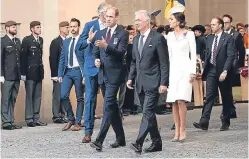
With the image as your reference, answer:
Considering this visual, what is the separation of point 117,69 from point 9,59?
A: 3861mm

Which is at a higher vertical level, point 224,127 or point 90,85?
point 90,85

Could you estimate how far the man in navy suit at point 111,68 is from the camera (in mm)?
10328

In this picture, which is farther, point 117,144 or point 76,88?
point 76,88

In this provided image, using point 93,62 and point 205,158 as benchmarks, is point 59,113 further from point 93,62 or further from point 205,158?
point 205,158

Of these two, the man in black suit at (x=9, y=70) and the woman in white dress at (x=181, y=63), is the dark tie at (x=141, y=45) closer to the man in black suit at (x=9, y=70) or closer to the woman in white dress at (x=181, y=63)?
the woman in white dress at (x=181, y=63)

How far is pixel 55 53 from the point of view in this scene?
14.7m

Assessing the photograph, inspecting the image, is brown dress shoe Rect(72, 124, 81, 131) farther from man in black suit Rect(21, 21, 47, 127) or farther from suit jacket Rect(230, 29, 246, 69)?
suit jacket Rect(230, 29, 246, 69)

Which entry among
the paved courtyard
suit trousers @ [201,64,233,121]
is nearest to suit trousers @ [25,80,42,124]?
the paved courtyard

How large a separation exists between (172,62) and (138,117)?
4.56 metres

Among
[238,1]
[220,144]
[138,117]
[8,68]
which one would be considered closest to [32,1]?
[8,68]

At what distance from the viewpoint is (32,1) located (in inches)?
601

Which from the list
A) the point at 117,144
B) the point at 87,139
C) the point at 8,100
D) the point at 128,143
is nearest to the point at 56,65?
the point at 8,100

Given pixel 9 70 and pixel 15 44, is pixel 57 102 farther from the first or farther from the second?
pixel 15 44

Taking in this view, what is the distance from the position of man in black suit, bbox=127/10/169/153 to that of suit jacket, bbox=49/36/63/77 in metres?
4.57
